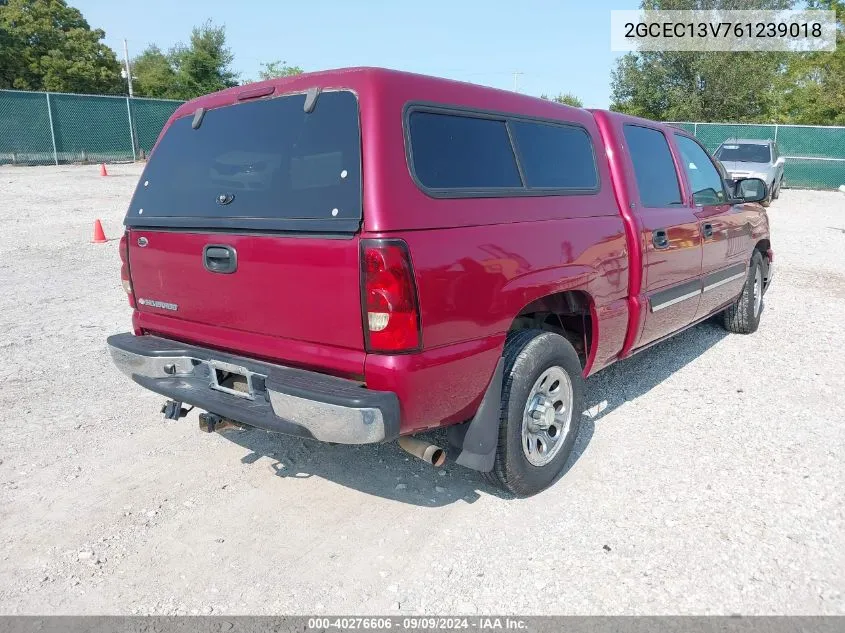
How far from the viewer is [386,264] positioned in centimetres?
248

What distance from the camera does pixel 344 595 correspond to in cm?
262

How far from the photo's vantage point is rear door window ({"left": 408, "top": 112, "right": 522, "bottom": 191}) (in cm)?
275

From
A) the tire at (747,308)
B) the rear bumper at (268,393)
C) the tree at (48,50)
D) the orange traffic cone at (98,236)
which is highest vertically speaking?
the tree at (48,50)

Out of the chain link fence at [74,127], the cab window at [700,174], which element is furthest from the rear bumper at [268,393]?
the chain link fence at [74,127]

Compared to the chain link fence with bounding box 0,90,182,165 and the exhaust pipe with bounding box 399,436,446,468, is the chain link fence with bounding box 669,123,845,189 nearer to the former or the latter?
the chain link fence with bounding box 0,90,182,165

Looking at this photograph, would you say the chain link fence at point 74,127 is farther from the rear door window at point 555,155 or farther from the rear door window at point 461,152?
the rear door window at point 461,152

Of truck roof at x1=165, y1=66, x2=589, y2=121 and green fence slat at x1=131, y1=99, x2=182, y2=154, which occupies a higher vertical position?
green fence slat at x1=131, y1=99, x2=182, y2=154

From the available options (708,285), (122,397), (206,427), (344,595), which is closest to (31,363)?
(122,397)

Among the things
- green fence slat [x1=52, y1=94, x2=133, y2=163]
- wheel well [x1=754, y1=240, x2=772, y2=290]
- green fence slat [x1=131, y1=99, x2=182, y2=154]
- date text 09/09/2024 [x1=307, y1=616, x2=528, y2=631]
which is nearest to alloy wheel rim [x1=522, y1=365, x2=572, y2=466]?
date text 09/09/2024 [x1=307, y1=616, x2=528, y2=631]

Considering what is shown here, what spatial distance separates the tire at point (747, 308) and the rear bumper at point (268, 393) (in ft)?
15.5

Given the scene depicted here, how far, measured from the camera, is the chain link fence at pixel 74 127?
19.6 m

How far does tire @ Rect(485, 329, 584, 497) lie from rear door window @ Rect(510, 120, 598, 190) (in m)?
0.83

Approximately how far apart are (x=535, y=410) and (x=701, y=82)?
36.9 m

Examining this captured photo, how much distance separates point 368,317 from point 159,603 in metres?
1.40
